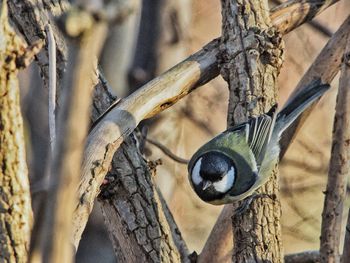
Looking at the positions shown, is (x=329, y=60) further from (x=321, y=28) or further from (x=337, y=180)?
(x=321, y=28)

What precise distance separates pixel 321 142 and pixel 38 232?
5.03 m

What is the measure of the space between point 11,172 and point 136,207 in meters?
1.23

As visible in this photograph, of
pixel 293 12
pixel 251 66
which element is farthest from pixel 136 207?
pixel 293 12

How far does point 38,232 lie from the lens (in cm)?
123

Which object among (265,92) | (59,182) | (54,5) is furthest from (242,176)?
(59,182)

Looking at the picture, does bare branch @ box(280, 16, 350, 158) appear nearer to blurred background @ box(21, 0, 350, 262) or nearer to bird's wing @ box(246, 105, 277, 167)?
bird's wing @ box(246, 105, 277, 167)

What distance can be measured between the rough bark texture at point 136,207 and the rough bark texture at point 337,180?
0.63 m

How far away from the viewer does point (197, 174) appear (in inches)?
132

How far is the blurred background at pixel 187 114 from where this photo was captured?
4941 millimetres

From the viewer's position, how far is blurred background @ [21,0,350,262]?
4.94 meters

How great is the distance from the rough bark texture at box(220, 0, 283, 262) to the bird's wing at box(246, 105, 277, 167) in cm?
4

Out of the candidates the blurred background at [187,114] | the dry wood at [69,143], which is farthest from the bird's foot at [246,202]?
the dry wood at [69,143]

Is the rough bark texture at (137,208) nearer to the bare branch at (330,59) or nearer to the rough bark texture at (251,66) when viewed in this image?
the rough bark texture at (251,66)

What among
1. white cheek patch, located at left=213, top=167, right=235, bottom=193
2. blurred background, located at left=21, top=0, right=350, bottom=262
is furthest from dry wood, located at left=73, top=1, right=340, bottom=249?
blurred background, located at left=21, top=0, right=350, bottom=262
